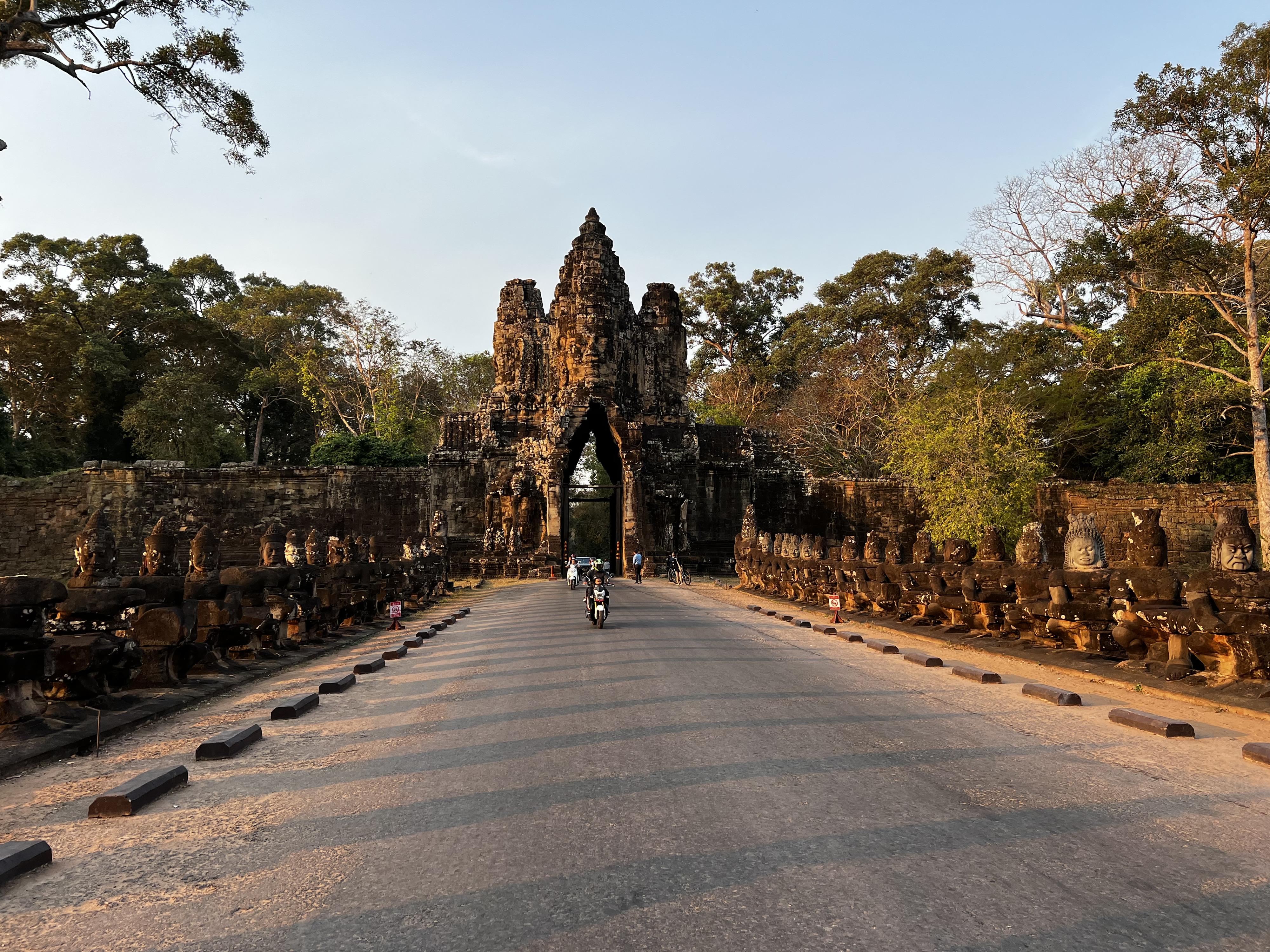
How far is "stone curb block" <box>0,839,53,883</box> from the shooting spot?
3088mm

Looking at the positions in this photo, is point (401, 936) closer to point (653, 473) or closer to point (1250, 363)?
point (1250, 363)

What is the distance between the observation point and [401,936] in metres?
2.55

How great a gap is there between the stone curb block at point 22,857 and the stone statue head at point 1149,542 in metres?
9.18

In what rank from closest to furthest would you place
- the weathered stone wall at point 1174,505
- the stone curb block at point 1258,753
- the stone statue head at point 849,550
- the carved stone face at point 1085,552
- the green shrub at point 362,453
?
the stone curb block at point 1258,753 → the carved stone face at point 1085,552 → the stone statue head at point 849,550 → the weathered stone wall at point 1174,505 → the green shrub at point 362,453

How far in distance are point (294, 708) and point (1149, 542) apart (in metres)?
8.42

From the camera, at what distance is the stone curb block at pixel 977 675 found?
25.3ft

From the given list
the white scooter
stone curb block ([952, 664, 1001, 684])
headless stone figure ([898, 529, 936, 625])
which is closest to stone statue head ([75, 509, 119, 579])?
the white scooter

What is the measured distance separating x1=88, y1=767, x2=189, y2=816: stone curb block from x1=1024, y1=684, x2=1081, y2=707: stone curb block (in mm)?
6490

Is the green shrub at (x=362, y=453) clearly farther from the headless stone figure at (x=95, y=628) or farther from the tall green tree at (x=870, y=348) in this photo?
the headless stone figure at (x=95, y=628)

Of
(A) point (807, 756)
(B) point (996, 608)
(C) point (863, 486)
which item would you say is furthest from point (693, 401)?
(A) point (807, 756)

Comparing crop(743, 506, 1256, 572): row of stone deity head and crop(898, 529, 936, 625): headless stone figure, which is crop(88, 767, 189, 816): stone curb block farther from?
crop(898, 529, 936, 625): headless stone figure

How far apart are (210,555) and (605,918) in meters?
8.59

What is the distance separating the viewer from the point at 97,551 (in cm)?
749

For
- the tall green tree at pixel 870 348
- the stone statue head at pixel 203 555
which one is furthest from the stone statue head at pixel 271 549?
the tall green tree at pixel 870 348
